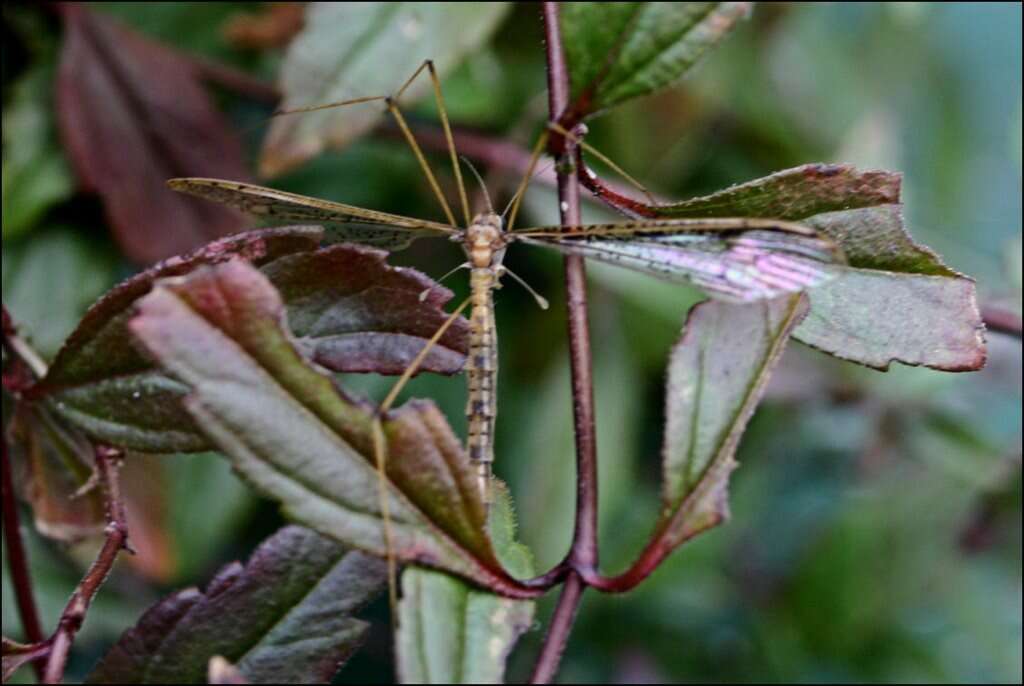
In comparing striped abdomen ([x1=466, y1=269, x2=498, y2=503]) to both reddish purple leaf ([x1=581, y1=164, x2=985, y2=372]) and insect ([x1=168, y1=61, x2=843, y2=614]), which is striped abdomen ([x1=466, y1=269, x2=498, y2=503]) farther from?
reddish purple leaf ([x1=581, y1=164, x2=985, y2=372])

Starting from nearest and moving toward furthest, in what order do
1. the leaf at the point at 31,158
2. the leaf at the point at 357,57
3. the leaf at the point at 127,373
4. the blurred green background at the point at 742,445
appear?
the leaf at the point at 127,373 < the leaf at the point at 357,57 < the leaf at the point at 31,158 < the blurred green background at the point at 742,445

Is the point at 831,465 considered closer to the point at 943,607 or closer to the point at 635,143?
the point at 943,607

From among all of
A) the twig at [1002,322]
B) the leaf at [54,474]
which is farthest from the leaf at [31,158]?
the twig at [1002,322]

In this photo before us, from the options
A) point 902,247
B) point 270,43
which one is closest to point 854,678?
point 902,247

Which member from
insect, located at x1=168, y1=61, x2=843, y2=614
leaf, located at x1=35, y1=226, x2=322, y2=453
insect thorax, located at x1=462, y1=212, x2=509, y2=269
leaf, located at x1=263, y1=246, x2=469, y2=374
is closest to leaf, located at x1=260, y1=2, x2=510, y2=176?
insect, located at x1=168, y1=61, x2=843, y2=614

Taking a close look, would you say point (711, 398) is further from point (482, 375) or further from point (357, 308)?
point (482, 375)

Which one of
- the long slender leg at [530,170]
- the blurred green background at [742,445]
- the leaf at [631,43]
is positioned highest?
the leaf at [631,43]

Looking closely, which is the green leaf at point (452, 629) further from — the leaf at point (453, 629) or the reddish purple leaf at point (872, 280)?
the reddish purple leaf at point (872, 280)
